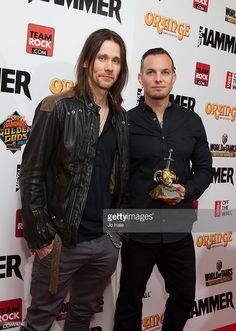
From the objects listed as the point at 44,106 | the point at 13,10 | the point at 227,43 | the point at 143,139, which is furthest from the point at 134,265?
the point at 227,43

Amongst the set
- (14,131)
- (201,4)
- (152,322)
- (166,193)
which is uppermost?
(201,4)

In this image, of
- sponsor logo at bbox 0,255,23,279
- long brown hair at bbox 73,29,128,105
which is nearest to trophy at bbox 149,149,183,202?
long brown hair at bbox 73,29,128,105

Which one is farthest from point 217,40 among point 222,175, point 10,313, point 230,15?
point 10,313

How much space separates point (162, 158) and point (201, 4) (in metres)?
1.18

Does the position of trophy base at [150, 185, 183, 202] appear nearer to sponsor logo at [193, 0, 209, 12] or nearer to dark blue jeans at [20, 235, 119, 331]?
dark blue jeans at [20, 235, 119, 331]

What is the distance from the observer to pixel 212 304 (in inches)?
113

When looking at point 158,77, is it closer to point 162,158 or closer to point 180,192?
point 162,158

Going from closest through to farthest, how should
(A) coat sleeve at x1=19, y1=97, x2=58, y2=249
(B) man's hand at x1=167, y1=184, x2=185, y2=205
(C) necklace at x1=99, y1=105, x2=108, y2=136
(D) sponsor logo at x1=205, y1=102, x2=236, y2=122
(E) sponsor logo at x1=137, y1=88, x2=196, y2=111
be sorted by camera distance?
1. (A) coat sleeve at x1=19, y1=97, x2=58, y2=249
2. (C) necklace at x1=99, y1=105, x2=108, y2=136
3. (B) man's hand at x1=167, y1=184, x2=185, y2=205
4. (E) sponsor logo at x1=137, y1=88, x2=196, y2=111
5. (D) sponsor logo at x1=205, y1=102, x2=236, y2=122

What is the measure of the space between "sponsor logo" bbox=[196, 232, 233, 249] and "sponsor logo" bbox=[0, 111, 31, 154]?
1384 millimetres

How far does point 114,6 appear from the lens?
2.13 m

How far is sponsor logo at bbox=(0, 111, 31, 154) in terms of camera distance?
6.09 feet

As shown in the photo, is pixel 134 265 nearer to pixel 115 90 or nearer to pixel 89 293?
pixel 89 293

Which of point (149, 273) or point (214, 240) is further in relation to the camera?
point (214, 240)

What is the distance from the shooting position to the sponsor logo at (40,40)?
188 centimetres
